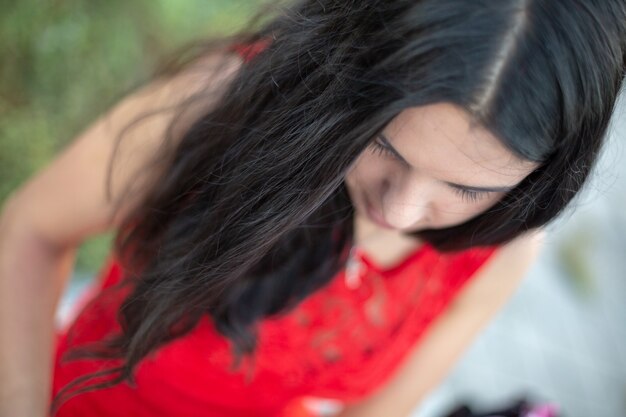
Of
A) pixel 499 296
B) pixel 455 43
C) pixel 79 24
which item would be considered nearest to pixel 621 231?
pixel 499 296

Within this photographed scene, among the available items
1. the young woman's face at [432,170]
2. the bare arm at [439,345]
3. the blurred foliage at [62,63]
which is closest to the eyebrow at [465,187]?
the young woman's face at [432,170]

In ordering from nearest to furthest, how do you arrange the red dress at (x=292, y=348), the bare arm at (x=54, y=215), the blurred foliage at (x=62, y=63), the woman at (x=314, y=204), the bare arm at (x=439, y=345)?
the woman at (x=314, y=204) → the bare arm at (x=54, y=215) → the red dress at (x=292, y=348) → the bare arm at (x=439, y=345) → the blurred foliage at (x=62, y=63)

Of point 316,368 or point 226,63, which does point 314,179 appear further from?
point 316,368

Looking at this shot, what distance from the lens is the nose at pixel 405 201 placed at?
0.92 metres

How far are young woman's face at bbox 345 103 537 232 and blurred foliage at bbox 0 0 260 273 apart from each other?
41.8 inches

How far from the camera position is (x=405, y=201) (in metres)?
0.94

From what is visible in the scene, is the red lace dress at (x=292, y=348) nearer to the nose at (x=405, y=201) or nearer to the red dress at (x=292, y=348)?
the red dress at (x=292, y=348)

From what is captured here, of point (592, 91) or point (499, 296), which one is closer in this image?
point (592, 91)

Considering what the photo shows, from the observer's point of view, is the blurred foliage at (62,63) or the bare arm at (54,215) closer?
the bare arm at (54,215)

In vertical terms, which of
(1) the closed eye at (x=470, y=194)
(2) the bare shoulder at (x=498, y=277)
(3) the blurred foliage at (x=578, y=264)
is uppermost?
(1) the closed eye at (x=470, y=194)

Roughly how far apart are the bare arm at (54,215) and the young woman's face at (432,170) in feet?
1.05

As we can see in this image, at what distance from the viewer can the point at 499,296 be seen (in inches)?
59.5

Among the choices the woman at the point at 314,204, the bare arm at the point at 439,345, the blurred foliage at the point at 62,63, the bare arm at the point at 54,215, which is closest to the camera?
the woman at the point at 314,204

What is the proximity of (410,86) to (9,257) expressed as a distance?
86 centimetres
